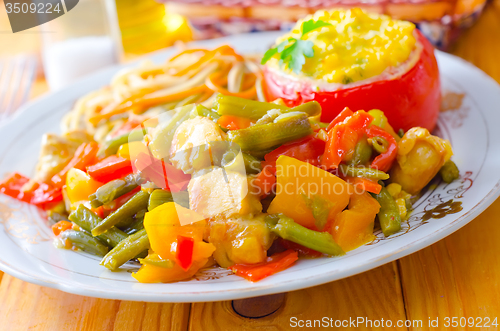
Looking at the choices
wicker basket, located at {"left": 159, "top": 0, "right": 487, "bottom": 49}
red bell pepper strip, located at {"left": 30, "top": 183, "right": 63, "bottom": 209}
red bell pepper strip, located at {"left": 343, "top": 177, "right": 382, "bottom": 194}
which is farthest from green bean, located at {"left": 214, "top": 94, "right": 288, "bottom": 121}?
wicker basket, located at {"left": 159, "top": 0, "right": 487, "bottom": 49}

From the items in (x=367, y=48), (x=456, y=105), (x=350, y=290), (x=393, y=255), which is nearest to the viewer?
(x=393, y=255)

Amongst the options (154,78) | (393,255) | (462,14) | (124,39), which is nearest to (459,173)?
(393,255)

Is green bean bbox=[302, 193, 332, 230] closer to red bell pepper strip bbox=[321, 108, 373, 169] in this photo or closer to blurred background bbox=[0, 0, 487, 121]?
red bell pepper strip bbox=[321, 108, 373, 169]

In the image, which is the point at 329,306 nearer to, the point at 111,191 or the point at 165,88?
the point at 111,191

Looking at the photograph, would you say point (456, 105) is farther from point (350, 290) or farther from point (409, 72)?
point (350, 290)

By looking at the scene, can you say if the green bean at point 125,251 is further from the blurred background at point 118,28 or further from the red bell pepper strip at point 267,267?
the blurred background at point 118,28
